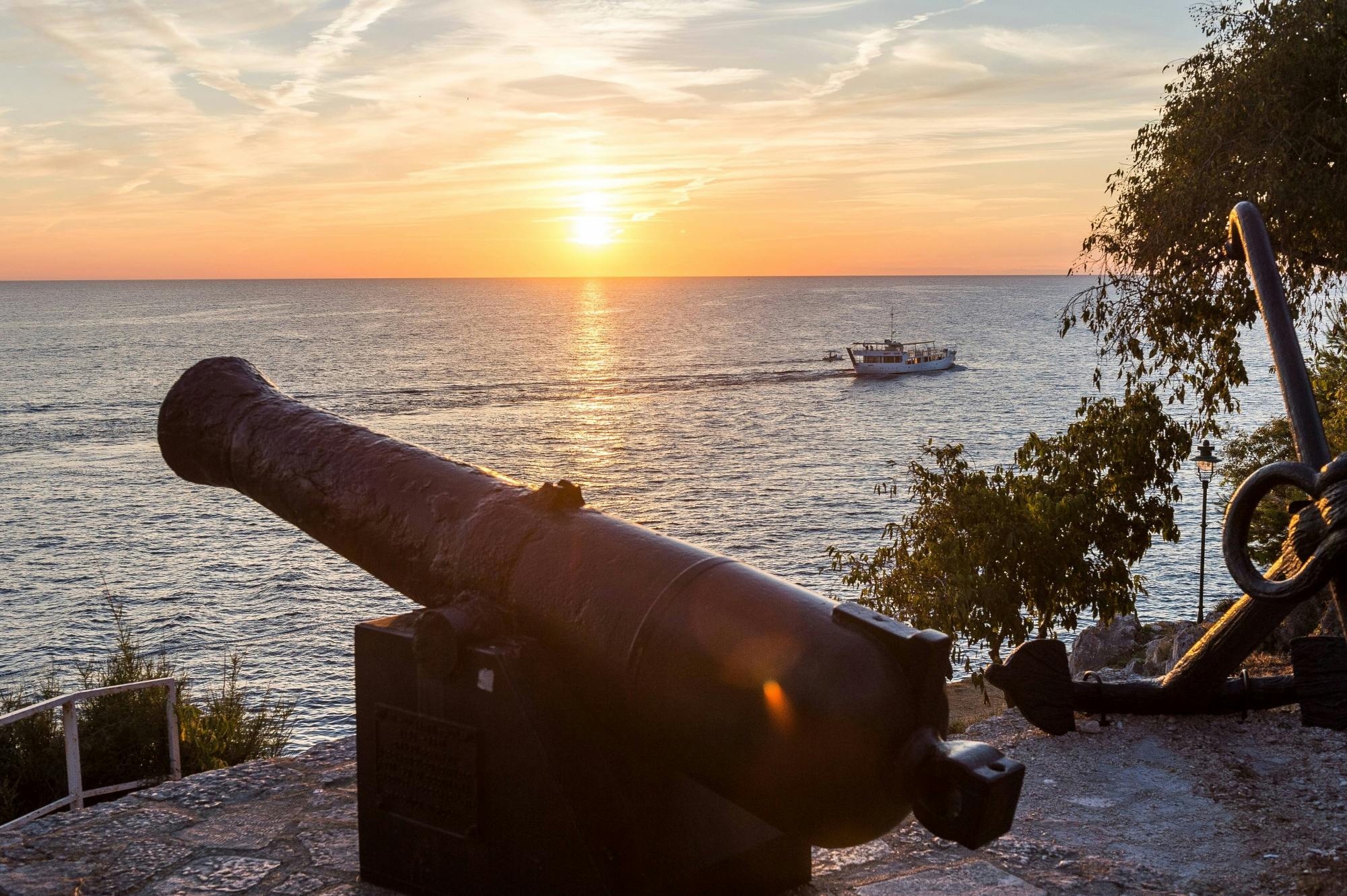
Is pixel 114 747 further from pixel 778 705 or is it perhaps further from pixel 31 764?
pixel 778 705

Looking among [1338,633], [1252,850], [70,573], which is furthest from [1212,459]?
[70,573]

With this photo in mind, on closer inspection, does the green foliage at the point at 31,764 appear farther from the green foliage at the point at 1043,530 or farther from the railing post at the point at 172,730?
the green foliage at the point at 1043,530

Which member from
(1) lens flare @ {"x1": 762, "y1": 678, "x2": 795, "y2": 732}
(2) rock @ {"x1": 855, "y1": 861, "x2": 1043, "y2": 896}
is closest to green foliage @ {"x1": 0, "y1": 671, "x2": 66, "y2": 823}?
(2) rock @ {"x1": 855, "y1": 861, "x2": 1043, "y2": 896}

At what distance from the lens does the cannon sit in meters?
3.16

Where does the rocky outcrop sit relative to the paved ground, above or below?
below

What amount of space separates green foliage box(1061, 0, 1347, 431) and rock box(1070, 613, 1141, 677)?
6.18 metres

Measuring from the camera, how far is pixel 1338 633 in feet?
25.4

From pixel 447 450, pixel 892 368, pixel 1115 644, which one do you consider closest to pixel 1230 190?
pixel 1115 644

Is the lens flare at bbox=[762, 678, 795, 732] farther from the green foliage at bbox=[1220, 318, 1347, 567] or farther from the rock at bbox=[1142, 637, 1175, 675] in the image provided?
the rock at bbox=[1142, 637, 1175, 675]

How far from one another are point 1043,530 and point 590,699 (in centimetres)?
970

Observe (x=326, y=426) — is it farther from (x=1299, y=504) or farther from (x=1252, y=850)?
(x=1252, y=850)

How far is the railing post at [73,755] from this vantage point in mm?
6382

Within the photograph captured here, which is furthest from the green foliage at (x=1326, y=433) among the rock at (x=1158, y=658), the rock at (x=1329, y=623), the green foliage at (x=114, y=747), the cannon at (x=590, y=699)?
the green foliage at (x=114, y=747)

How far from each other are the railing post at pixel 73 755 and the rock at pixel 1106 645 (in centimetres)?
1623
